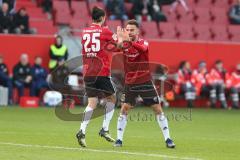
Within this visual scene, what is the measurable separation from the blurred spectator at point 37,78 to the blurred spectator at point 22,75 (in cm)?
20

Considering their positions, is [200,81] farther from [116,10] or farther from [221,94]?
[116,10]

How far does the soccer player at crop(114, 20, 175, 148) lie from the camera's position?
13156 millimetres

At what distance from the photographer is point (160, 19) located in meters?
29.8

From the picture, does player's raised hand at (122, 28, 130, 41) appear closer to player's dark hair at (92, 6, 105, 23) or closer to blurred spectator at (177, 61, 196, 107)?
player's dark hair at (92, 6, 105, 23)

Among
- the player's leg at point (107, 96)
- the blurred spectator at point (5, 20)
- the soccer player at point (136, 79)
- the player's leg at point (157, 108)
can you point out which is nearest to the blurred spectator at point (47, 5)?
the blurred spectator at point (5, 20)

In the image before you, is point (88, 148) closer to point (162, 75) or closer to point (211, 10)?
point (162, 75)

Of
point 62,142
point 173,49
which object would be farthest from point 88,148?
point 173,49

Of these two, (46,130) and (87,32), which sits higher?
(87,32)

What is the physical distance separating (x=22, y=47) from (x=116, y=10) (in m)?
4.21

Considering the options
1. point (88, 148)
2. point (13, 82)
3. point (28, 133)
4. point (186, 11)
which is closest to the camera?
point (88, 148)

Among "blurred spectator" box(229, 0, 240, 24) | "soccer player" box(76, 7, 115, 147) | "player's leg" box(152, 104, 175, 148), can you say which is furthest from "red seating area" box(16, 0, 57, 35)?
"player's leg" box(152, 104, 175, 148)

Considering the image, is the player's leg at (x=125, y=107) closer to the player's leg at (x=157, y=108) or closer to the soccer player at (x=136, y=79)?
the soccer player at (x=136, y=79)

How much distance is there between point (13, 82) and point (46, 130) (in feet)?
29.7

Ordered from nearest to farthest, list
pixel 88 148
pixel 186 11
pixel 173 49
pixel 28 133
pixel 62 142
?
pixel 88 148
pixel 62 142
pixel 28 133
pixel 173 49
pixel 186 11
